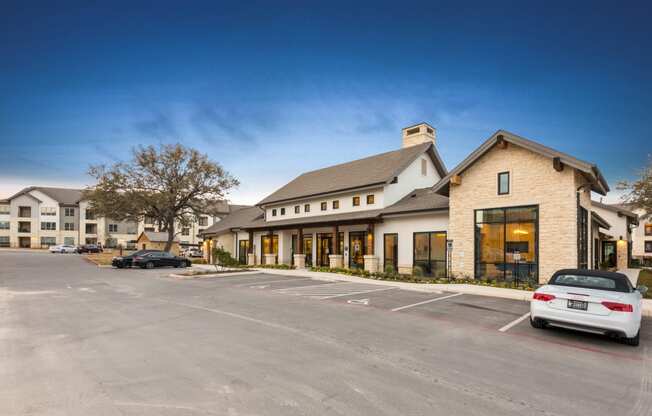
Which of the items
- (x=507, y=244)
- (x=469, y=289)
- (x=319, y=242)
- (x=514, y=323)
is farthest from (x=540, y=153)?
(x=319, y=242)

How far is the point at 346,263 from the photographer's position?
26625 mm

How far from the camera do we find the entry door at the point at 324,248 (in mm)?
28500

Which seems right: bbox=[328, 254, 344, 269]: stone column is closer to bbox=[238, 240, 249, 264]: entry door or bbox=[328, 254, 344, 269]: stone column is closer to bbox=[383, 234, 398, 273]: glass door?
bbox=[383, 234, 398, 273]: glass door

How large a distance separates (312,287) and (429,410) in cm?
1296

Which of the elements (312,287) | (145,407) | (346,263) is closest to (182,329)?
(145,407)

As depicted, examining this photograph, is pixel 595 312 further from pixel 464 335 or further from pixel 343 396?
pixel 343 396

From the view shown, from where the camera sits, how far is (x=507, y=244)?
17.9 m

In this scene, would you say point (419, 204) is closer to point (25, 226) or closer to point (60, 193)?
point (60, 193)

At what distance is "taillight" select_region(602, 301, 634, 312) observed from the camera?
7.75m

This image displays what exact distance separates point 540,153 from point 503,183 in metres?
2.23

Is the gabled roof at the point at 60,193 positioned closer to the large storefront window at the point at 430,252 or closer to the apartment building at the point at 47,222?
the apartment building at the point at 47,222

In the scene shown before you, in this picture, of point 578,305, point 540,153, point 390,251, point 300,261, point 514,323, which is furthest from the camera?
point 300,261

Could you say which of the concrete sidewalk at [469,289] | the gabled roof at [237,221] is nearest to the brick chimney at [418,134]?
the concrete sidewalk at [469,289]

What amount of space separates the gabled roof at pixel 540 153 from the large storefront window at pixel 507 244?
2.36m
